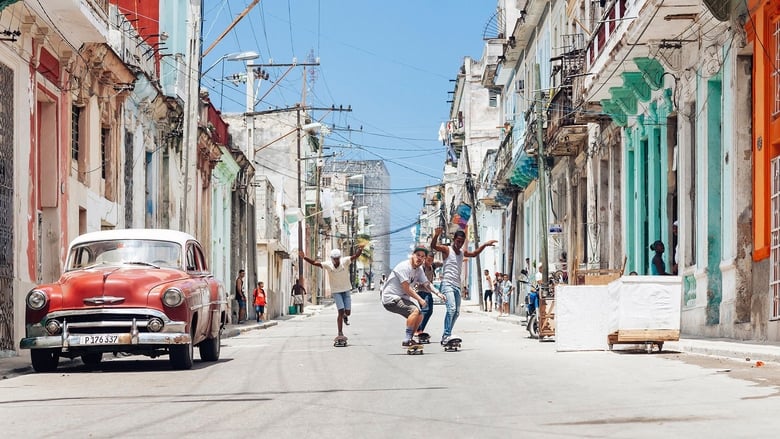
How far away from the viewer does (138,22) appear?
3247cm

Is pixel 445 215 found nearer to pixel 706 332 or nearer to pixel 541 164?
pixel 541 164

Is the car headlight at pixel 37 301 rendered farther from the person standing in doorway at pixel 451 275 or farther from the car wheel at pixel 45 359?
the person standing in doorway at pixel 451 275

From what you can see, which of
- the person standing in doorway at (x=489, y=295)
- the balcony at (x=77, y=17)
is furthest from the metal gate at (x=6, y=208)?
the person standing in doorway at (x=489, y=295)

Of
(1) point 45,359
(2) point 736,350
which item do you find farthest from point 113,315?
(2) point 736,350

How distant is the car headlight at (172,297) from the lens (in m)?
14.8

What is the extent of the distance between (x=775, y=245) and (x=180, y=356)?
8.59m

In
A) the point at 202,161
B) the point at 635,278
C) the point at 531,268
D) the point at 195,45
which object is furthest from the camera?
the point at 531,268

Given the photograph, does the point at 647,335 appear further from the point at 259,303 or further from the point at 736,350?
the point at 259,303

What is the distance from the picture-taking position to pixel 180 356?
49.2 feet

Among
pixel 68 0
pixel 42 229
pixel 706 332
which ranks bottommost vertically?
pixel 706 332

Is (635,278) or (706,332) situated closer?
(635,278)

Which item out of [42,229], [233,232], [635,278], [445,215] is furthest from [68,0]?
[445,215]

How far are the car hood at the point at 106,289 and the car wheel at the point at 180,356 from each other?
66 cm

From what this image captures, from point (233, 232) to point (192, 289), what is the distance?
107 ft
